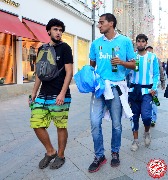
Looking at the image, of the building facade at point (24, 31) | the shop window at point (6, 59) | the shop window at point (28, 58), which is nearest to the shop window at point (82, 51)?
the building facade at point (24, 31)

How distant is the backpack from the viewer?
3547 millimetres

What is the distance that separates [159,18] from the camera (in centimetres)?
7331

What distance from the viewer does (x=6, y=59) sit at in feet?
39.8

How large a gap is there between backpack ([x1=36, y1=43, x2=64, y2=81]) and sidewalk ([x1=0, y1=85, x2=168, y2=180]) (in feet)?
3.92

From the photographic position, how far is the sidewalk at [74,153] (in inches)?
138

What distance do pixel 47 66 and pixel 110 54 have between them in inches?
31.8

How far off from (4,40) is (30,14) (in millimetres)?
2210

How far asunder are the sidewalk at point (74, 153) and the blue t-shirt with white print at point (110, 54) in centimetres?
119

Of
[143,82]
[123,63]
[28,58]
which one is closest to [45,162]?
[123,63]

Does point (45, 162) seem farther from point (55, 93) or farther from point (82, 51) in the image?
point (82, 51)

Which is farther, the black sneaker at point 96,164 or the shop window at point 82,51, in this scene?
the shop window at point 82,51

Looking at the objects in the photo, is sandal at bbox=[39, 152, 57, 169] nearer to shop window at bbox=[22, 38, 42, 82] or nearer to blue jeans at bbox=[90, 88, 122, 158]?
blue jeans at bbox=[90, 88, 122, 158]

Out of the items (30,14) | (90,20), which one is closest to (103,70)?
(30,14)

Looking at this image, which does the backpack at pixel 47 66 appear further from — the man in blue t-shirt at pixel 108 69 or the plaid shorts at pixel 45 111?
the man in blue t-shirt at pixel 108 69
